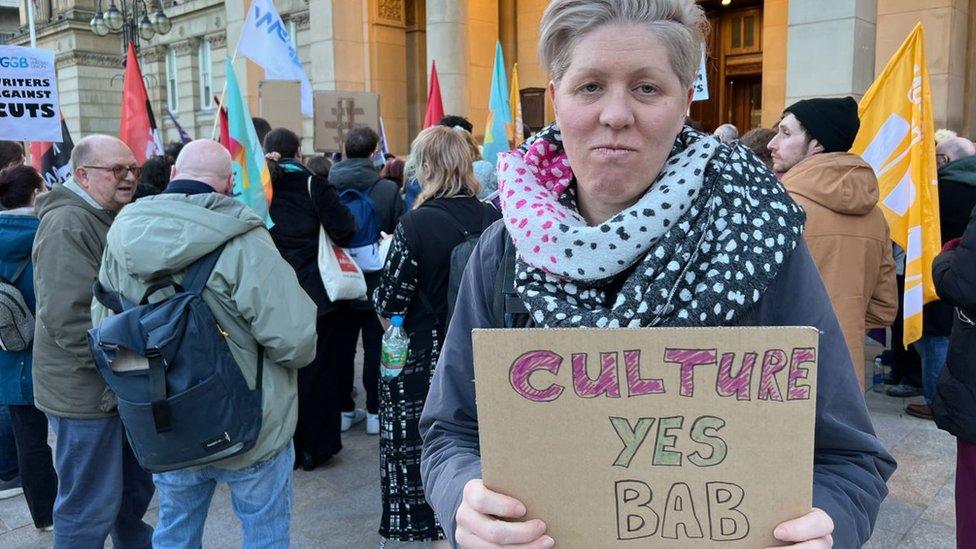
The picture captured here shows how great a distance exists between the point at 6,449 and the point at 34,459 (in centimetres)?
75

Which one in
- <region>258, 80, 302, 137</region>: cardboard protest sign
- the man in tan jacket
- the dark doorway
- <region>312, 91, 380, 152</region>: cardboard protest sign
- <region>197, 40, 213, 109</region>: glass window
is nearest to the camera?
the man in tan jacket

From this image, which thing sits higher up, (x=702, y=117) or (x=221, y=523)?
(x=702, y=117)

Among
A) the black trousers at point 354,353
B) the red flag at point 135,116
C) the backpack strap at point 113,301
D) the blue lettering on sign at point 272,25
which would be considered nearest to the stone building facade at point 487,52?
the blue lettering on sign at point 272,25

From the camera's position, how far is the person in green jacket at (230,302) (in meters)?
2.84

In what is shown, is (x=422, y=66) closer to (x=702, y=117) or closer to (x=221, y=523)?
(x=702, y=117)

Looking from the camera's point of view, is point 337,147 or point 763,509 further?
point 337,147

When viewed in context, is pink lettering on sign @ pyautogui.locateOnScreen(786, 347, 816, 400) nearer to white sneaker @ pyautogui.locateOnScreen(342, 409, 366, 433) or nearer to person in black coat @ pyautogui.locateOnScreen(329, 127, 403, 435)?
person in black coat @ pyautogui.locateOnScreen(329, 127, 403, 435)

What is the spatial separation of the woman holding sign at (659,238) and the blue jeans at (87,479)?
2689mm

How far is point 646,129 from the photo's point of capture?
1.39 meters

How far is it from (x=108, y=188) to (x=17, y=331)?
1160 millimetres

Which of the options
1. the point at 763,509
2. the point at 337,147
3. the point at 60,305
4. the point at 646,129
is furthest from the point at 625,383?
the point at 337,147

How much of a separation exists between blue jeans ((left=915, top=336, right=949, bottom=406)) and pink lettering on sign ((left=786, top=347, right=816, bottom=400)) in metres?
5.45

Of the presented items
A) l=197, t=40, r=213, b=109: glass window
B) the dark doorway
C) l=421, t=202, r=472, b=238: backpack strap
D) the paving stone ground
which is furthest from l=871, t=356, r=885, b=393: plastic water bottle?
l=197, t=40, r=213, b=109: glass window

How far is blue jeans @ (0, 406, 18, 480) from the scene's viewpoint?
4.84m
